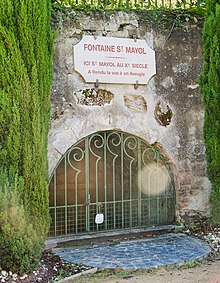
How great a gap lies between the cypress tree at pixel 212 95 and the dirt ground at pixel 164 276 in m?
1.29

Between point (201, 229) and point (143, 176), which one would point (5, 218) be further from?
point (201, 229)

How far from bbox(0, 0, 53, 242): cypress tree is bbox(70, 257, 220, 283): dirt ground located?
28.0 inches

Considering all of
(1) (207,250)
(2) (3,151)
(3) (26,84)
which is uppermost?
(3) (26,84)

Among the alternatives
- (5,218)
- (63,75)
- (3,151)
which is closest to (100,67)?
(63,75)

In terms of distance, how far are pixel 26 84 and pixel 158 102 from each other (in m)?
2.06

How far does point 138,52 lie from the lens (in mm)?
5773

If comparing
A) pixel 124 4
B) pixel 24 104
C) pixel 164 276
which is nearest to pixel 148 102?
pixel 124 4

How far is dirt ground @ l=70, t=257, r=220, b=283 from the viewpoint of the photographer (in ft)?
14.4

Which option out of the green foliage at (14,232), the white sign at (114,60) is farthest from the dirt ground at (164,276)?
the white sign at (114,60)

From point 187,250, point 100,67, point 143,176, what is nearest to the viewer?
point 187,250

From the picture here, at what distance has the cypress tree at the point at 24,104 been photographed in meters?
4.35

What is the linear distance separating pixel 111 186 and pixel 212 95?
5.67 feet

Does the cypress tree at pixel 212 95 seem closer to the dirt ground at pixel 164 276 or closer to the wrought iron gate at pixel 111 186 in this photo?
the wrought iron gate at pixel 111 186

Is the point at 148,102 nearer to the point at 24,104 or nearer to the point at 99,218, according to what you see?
the point at 99,218
